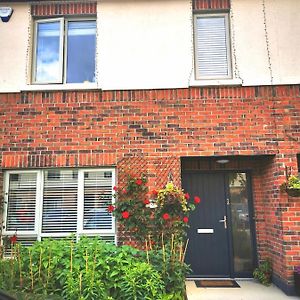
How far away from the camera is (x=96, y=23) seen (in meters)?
6.94

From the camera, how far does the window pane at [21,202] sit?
6473 mm

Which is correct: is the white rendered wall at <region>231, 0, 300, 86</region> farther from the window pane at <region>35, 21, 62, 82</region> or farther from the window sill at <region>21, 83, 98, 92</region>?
the window pane at <region>35, 21, 62, 82</region>

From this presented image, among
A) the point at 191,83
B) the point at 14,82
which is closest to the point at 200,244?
the point at 191,83

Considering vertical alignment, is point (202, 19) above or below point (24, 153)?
above

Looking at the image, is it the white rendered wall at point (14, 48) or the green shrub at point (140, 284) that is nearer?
the green shrub at point (140, 284)

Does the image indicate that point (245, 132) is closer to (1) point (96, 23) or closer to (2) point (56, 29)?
(1) point (96, 23)

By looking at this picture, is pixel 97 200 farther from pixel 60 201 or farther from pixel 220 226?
pixel 220 226

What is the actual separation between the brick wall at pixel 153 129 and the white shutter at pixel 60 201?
285 mm

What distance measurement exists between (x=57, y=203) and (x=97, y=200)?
30.2 inches

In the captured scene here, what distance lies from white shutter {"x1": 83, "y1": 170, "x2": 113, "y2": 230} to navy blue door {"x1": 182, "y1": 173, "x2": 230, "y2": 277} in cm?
169

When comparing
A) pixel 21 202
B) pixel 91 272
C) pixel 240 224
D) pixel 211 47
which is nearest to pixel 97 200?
pixel 21 202

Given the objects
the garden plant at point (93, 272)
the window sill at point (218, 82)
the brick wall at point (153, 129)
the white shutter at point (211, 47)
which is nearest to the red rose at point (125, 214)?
the brick wall at point (153, 129)

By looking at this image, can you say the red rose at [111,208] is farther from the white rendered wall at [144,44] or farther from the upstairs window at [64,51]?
the upstairs window at [64,51]

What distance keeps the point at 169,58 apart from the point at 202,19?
3.83 ft
